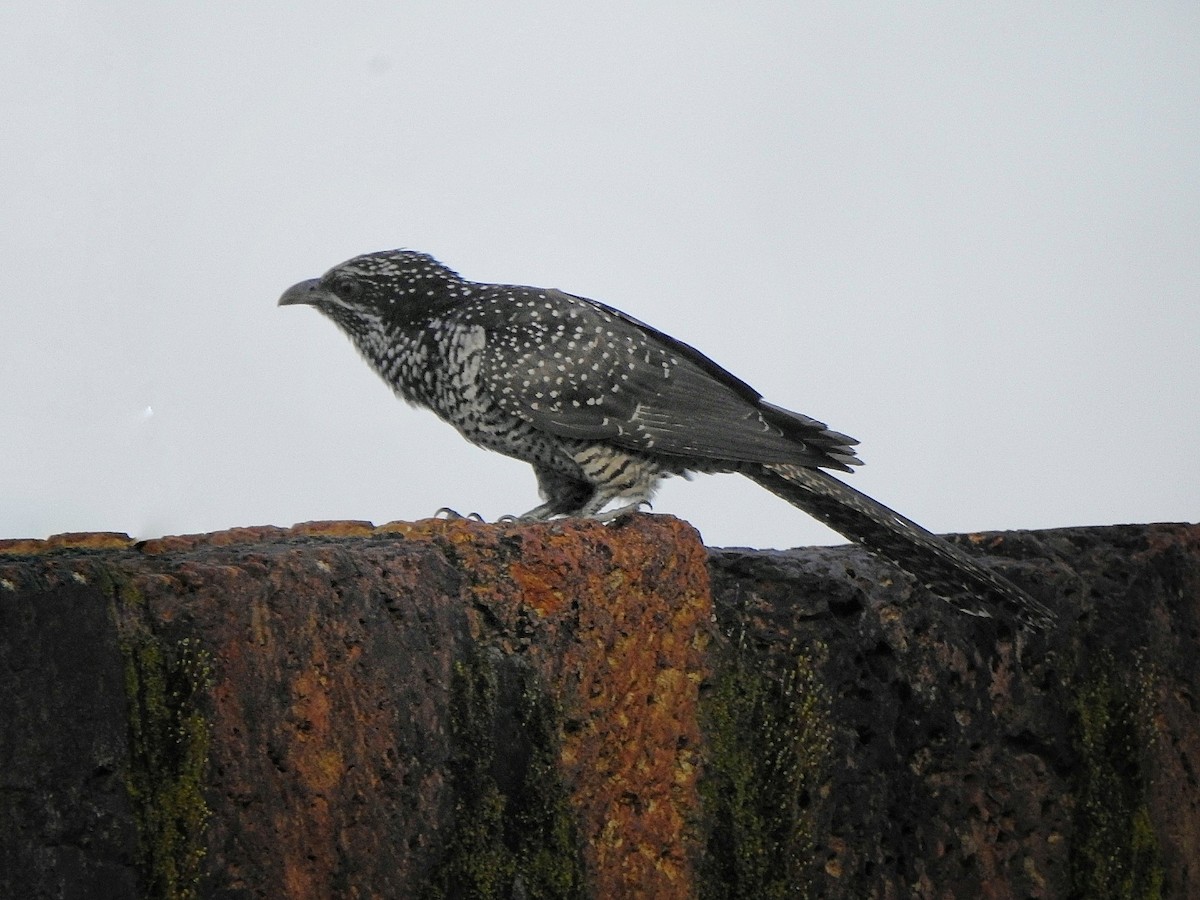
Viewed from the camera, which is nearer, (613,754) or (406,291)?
(613,754)

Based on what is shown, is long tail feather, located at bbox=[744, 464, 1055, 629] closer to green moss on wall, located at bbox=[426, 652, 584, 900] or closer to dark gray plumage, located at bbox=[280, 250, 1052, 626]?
dark gray plumage, located at bbox=[280, 250, 1052, 626]

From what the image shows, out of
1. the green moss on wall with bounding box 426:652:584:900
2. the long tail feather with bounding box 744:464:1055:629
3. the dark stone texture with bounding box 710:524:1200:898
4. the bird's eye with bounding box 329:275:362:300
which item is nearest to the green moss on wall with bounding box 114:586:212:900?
the green moss on wall with bounding box 426:652:584:900

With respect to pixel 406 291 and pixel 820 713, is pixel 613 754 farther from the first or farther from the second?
pixel 406 291

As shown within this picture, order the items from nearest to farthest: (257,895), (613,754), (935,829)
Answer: (257,895) → (613,754) → (935,829)

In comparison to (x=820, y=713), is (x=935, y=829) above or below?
below

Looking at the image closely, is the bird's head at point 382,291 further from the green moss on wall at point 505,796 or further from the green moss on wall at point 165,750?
the green moss on wall at point 165,750

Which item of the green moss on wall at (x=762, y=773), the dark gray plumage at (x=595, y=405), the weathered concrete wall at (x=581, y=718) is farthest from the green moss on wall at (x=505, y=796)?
the dark gray plumage at (x=595, y=405)

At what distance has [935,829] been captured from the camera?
3.62m

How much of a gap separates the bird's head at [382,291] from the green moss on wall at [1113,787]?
233cm

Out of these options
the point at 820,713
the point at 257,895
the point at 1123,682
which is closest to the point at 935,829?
the point at 820,713

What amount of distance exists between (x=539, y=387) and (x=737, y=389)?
2.11 ft

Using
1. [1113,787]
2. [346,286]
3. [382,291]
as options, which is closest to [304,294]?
[346,286]

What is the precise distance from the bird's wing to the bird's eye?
62cm

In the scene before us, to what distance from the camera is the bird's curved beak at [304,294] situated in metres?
4.80
